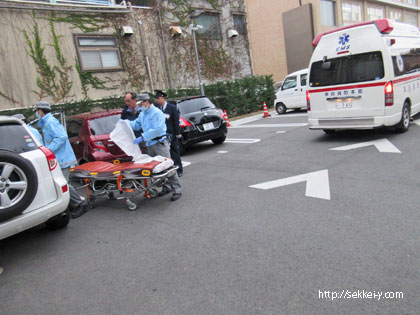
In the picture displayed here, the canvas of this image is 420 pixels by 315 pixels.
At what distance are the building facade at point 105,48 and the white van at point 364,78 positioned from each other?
32.1 ft

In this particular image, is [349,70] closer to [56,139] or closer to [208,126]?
[208,126]

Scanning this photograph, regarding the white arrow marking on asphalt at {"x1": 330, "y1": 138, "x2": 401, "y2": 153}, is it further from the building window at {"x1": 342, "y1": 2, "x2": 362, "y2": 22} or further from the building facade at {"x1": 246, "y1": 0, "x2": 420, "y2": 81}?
the building window at {"x1": 342, "y1": 2, "x2": 362, "y2": 22}

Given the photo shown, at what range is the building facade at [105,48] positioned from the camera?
12.3 m

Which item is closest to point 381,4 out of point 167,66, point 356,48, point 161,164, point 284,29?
point 284,29

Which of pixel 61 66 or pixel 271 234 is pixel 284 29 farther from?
pixel 271 234

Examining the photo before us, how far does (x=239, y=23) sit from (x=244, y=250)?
19.4 meters

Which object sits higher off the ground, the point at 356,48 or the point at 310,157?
the point at 356,48

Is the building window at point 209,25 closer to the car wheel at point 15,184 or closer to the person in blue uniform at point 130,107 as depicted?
the person in blue uniform at point 130,107

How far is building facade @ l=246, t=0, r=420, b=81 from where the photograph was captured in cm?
2533

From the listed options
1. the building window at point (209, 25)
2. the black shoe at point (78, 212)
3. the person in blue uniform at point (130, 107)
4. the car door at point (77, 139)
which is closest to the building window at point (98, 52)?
the building window at point (209, 25)

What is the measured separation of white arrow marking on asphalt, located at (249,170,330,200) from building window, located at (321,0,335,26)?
955 inches

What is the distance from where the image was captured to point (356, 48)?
6934mm

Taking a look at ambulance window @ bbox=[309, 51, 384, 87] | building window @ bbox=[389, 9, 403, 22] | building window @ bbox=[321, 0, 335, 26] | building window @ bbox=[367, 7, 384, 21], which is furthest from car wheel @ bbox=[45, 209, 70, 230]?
building window @ bbox=[389, 9, 403, 22]

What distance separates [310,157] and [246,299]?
4542mm
